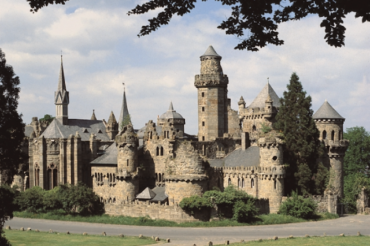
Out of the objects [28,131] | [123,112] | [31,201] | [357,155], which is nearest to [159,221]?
[31,201]

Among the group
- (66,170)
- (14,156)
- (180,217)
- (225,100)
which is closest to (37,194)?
(66,170)

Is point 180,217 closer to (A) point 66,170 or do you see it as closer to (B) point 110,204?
(B) point 110,204

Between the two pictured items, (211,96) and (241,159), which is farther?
(211,96)

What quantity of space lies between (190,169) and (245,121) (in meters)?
30.0

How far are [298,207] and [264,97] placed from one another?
106 ft

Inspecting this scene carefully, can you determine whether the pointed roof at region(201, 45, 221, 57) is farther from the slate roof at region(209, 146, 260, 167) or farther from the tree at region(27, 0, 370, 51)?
the tree at region(27, 0, 370, 51)

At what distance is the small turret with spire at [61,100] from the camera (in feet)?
320

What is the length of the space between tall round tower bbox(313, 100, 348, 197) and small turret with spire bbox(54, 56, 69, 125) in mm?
41674

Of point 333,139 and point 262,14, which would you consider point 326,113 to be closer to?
point 333,139

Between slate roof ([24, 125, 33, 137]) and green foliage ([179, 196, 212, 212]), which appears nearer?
green foliage ([179, 196, 212, 212])

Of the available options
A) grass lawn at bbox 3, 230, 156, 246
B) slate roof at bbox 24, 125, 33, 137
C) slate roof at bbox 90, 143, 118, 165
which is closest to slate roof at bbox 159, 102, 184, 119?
slate roof at bbox 24, 125, 33, 137

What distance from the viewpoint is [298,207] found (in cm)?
6644

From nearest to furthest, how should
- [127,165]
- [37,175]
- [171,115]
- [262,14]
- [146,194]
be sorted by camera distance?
[262,14]
[146,194]
[127,165]
[37,175]
[171,115]

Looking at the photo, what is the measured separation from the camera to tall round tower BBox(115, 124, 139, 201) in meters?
73.6
